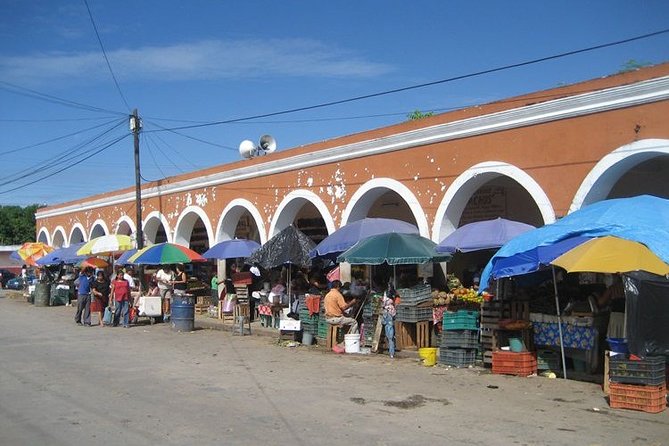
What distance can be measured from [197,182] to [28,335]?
30.8ft

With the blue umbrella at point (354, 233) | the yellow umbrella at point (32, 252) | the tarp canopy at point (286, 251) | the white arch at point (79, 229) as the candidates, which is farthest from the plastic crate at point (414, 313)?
the white arch at point (79, 229)

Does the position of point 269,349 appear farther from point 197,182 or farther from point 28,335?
Result: point 197,182

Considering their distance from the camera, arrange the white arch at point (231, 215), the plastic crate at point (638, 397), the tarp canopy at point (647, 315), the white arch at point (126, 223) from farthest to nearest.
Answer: the white arch at point (126, 223) → the white arch at point (231, 215) → the tarp canopy at point (647, 315) → the plastic crate at point (638, 397)

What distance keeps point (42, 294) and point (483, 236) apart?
21543mm

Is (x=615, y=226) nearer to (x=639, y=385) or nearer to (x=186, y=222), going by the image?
(x=639, y=385)

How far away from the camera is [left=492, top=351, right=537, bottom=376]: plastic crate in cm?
1040

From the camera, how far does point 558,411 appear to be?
8.01 m

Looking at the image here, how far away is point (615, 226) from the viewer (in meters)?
9.39

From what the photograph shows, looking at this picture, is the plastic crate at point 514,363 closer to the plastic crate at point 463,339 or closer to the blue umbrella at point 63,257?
the plastic crate at point 463,339

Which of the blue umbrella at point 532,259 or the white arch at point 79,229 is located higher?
the white arch at point 79,229

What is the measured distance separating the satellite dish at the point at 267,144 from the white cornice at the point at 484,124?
1.87 meters

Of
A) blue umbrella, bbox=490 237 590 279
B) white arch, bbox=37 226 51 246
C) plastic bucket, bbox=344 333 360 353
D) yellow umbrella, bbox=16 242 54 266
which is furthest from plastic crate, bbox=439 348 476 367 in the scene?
white arch, bbox=37 226 51 246

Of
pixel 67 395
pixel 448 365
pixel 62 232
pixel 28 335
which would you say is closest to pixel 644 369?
pixel 448 365

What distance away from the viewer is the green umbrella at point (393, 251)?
41.5 feet
